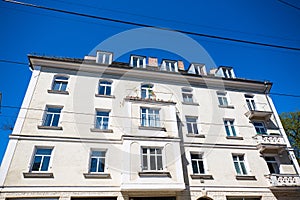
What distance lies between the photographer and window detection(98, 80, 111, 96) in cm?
1548

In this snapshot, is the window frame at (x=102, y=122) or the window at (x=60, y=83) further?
the window at (x=60, y=83)

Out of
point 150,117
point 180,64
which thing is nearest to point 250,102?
point 180,64

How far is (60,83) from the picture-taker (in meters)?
15.0

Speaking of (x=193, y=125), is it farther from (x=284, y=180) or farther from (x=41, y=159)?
(x=41, y=159)

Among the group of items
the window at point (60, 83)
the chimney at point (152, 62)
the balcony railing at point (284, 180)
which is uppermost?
the chimney at point (152, 62)

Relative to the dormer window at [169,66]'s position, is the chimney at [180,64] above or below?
above

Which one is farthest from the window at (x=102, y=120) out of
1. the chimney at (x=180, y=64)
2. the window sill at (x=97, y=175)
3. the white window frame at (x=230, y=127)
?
the chimney at (x=180, y=64)

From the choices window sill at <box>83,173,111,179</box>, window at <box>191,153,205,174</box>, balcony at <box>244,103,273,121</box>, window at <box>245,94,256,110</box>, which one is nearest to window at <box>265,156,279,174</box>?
balcony at <box>244,103,273,121</box>

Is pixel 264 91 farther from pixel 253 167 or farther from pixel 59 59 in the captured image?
pixel 59 59

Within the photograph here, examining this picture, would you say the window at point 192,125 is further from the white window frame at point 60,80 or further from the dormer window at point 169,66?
the white window frame at point 60,80

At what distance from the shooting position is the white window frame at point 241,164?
14.0 m

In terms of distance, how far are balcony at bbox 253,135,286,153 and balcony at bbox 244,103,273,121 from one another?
6.72ft

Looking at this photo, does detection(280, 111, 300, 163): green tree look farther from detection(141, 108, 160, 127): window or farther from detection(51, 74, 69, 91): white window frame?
detection(51, 74, 69, 91): white window frame

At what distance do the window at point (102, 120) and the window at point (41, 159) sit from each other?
3.50 meters
